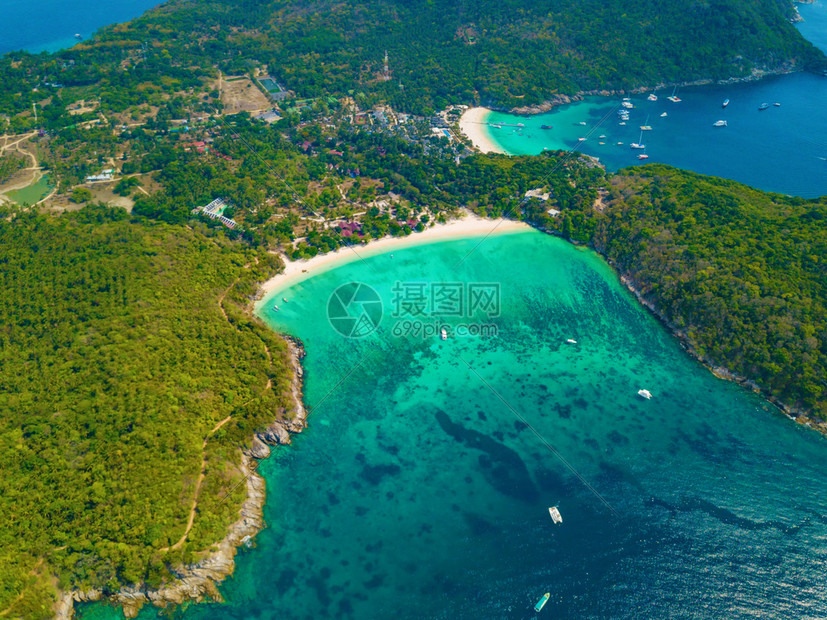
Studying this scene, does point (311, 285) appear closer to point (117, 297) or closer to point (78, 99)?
point (117, 297)

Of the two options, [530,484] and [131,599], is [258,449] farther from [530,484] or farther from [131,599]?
[530,484]

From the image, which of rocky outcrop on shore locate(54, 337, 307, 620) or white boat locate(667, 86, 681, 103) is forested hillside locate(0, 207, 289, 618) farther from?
white boat locate(667, 86, 681, 103)

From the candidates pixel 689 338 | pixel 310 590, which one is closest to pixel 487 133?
pixel 689 338

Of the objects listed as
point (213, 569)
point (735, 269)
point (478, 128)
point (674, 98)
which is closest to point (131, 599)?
point (213, 569)

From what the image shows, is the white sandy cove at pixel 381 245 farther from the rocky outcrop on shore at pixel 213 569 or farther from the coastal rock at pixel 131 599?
the coastal rock at pixel 131 599

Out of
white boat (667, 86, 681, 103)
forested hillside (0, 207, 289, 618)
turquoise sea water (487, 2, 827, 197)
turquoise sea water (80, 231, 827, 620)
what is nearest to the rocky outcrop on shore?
forested hillside (0, 207, 289, 618)
